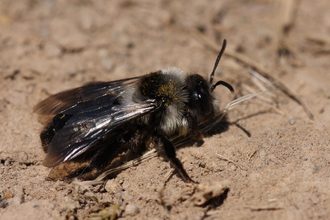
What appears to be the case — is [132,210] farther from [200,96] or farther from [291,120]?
[291,120]

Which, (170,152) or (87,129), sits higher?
(87,129)

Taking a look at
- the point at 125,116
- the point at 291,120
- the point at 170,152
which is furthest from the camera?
the point at 291,120

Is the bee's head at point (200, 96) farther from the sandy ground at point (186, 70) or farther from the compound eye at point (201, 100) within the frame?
the sandy ground at point (186, 70)

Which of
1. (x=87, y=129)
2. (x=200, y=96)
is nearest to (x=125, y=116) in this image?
(x=87, y=129)

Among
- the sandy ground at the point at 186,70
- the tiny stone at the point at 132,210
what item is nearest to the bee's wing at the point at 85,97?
the sandy ground at the point at 186,70

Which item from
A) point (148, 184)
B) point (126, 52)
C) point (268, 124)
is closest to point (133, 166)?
point (148, 184)

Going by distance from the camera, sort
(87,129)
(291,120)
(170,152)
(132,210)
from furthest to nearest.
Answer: (291,120) → (170,152) → (87,129) → (132,210)

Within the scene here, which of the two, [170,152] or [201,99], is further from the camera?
[201,99]
